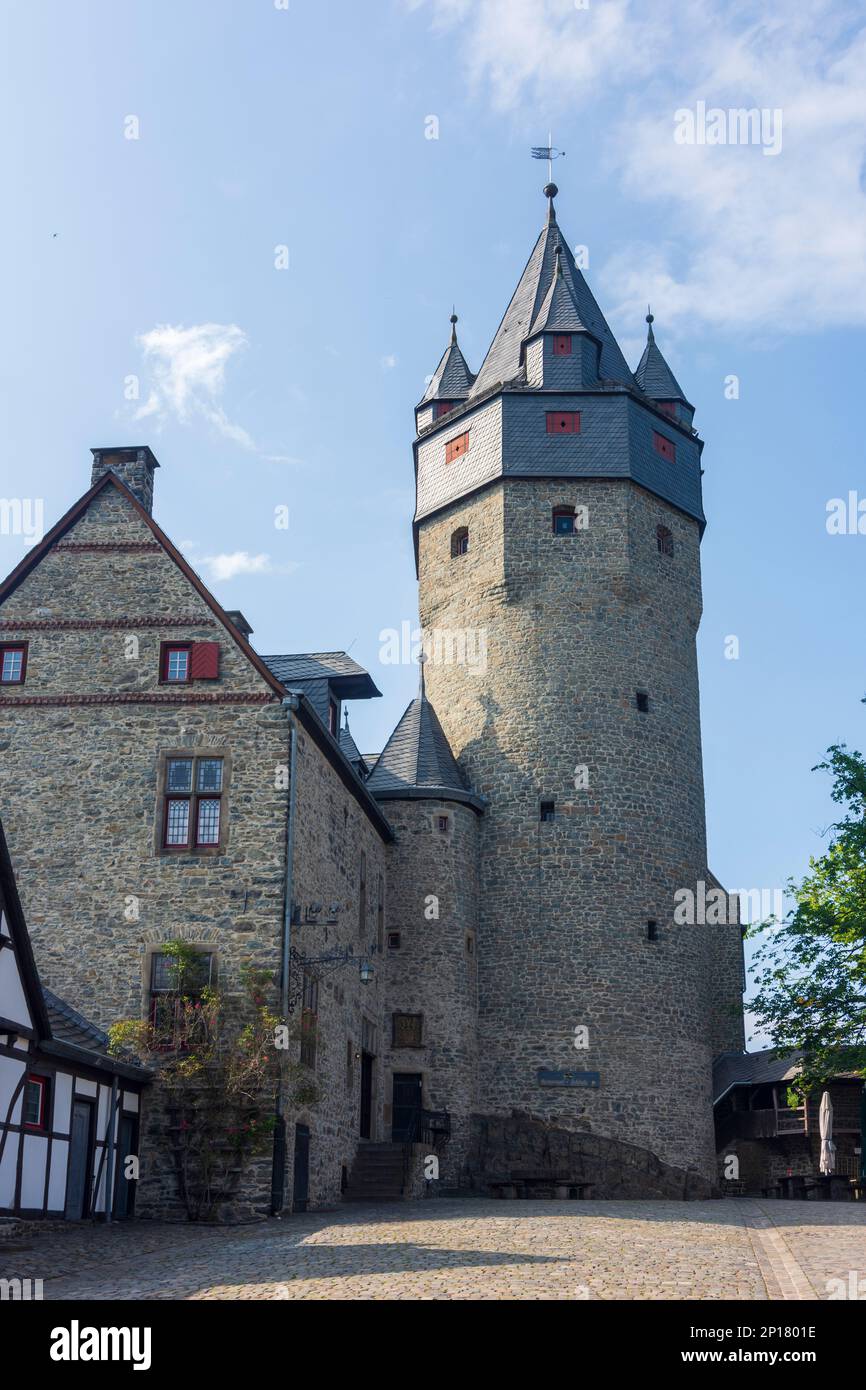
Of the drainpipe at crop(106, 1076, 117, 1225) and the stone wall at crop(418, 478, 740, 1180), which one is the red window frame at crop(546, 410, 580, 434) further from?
the drainpipe at crop(106, 1076, 117, 1225)

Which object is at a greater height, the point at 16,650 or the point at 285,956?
the point at 16,650

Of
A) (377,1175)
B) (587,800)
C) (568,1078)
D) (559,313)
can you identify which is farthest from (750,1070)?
(559,313)

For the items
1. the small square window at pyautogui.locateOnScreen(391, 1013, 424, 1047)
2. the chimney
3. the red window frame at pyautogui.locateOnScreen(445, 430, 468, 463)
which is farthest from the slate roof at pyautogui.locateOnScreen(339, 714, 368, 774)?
the chimney

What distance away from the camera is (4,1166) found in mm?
16984

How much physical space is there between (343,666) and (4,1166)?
15190 mm

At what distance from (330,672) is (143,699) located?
21.8 ft

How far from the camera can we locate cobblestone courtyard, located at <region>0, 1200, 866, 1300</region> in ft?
41.3

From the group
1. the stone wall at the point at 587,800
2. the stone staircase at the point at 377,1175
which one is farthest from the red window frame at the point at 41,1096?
the stone wall at the point at 587,800

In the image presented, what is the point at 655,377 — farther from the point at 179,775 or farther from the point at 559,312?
the point at 179,775

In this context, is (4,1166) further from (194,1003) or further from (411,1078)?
(411,1078)

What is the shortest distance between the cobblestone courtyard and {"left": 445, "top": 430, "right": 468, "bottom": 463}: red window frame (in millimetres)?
21056

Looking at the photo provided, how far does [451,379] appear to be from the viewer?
4166cm

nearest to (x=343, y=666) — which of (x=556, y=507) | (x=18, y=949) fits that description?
(x=556, y=507)

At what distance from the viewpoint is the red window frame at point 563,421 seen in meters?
36.8
